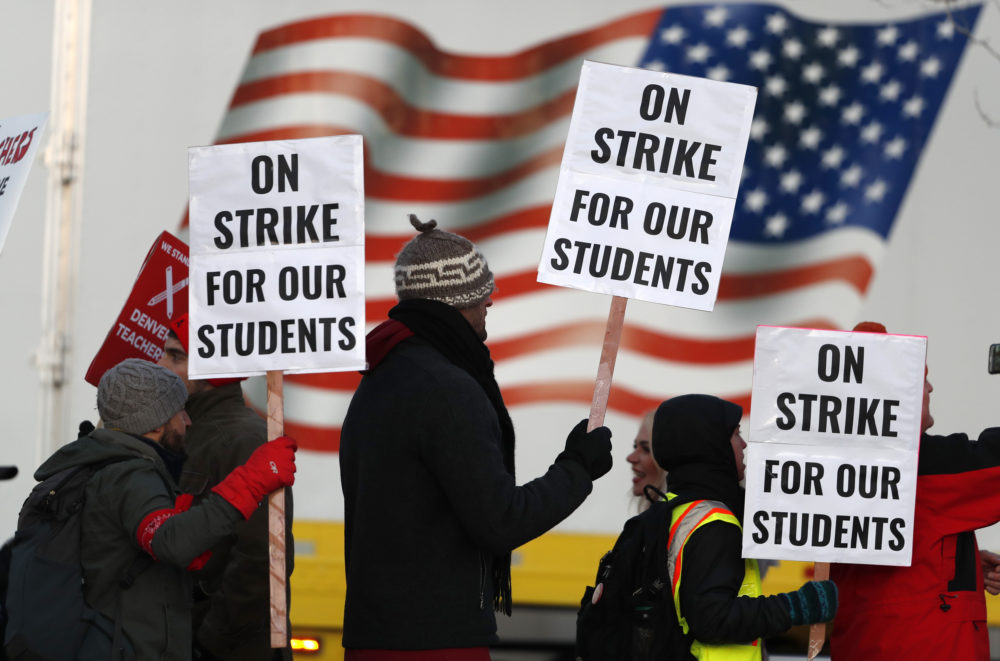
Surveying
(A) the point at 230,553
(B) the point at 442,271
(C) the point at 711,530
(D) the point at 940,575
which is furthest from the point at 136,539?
(D) the point at 940,575

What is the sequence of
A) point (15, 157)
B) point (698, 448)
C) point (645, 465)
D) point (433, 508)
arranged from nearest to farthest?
point (433, 508) < point (698, 448) < point (15, 157) < point (645, 465)

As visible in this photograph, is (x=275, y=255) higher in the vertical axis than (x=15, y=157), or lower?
lower

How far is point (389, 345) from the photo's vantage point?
313 centimetres

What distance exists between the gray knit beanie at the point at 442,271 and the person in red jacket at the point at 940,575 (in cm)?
132

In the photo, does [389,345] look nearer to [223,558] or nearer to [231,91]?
[223,558]

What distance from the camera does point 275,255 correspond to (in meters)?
3.32

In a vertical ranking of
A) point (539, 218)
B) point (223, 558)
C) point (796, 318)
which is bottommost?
point (223, 558)

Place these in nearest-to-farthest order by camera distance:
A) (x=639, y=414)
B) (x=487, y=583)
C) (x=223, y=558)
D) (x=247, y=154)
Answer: (x=487, y=583) → (x=247, y=154) → (x=223, y=558) → (x=639, y=414)

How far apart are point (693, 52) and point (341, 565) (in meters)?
2.42

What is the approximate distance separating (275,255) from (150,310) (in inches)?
49.8

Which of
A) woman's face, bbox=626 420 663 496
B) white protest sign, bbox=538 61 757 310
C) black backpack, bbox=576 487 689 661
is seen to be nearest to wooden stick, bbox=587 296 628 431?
white protest sign, bbox=538 61 757 310

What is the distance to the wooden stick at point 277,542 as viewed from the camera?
125 inches

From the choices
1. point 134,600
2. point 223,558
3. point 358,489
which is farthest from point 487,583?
point 223,558

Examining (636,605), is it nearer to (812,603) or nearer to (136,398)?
(812,603)
